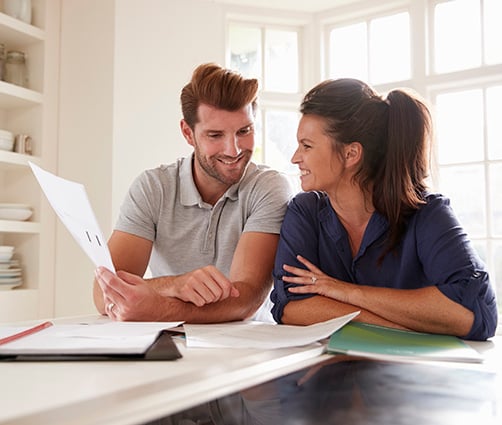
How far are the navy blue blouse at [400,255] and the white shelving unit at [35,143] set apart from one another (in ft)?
7.18

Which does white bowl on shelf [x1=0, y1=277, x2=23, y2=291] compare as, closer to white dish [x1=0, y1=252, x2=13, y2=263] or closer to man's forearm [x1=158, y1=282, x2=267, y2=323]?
white dish [x1=0, y1=252, x2=13, y2=263]

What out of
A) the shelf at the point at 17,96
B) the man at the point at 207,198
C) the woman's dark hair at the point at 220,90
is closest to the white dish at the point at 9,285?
the shelf at the point at 17,96

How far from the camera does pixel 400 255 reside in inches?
55.4

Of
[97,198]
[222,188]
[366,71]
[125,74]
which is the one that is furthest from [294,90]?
[222,188]

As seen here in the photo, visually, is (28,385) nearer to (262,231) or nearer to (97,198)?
(262,231)

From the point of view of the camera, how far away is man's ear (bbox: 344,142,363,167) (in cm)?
157

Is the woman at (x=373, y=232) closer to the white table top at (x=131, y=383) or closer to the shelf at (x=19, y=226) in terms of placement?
the white table top at (x=131, y=383)

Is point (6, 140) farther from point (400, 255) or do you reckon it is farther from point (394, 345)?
point (394, 345)

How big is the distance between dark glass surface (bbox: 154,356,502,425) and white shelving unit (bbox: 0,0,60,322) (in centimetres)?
291

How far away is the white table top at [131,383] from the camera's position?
0.51 meters

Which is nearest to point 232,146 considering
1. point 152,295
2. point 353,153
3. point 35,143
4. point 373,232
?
point 353,153

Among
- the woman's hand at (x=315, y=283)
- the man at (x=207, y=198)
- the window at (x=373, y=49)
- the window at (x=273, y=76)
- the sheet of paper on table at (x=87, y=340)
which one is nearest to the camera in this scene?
the sheet of paper on table at (x=87, y=340)

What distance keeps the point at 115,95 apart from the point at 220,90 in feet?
5.22

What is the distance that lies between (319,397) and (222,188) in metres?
1.34
